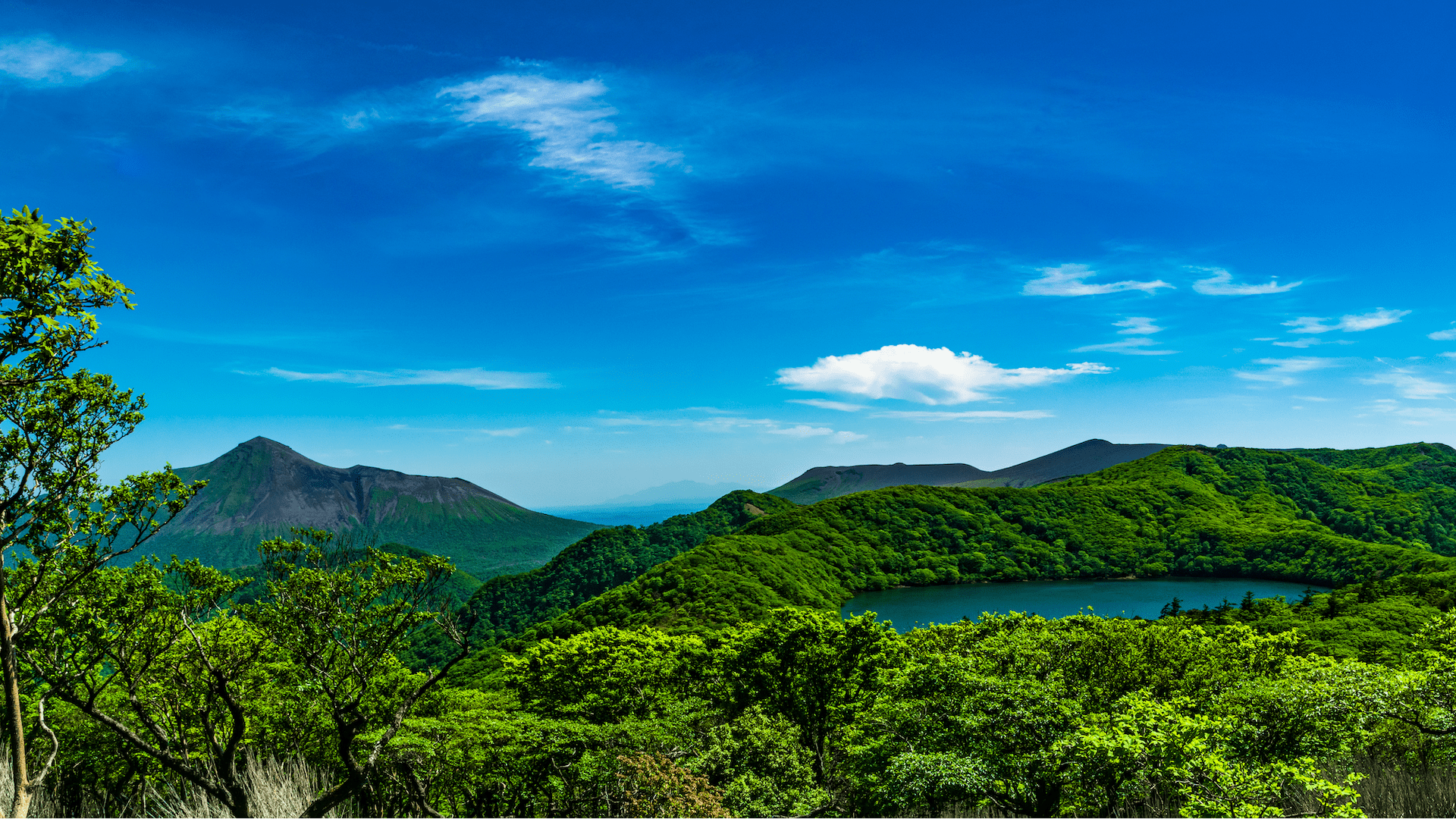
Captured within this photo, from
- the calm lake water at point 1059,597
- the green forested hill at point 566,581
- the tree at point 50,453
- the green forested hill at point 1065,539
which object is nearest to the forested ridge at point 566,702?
the tree at point 50,453

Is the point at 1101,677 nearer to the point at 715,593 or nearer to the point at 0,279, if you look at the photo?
the point at 0,279

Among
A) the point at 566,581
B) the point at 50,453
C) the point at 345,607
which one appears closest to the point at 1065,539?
the point at 566,581

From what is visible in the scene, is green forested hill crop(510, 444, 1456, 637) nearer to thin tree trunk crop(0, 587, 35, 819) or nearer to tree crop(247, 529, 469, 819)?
tree crop(247, 529, 469, 819)

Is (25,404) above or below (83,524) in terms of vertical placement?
above

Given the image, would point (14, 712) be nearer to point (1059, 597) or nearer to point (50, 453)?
point (50, 453)

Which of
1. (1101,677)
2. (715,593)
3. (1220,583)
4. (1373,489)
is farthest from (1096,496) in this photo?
(1101,677)

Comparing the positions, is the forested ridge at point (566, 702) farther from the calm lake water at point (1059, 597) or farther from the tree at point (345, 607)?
the calm lake water at point (1059, 597)

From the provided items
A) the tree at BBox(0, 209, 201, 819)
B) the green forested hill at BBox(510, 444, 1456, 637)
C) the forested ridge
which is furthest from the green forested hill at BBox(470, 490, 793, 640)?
the tree at BBox(0, 209, 201, 819)
